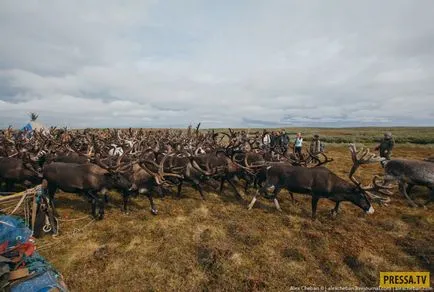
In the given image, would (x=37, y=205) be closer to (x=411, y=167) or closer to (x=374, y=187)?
(x=374, y=187)

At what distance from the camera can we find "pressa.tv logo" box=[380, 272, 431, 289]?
746 centimetres

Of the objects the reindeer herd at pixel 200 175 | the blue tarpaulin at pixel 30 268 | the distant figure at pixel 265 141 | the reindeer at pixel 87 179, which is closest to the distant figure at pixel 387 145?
the reindeer herd at pixel 200 175

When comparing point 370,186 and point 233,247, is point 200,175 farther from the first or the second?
point 370,186

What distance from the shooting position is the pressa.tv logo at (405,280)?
7457mm

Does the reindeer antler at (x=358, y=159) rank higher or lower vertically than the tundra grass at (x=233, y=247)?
higher

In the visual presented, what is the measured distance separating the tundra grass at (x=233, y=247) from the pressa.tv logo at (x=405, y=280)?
0.89ft

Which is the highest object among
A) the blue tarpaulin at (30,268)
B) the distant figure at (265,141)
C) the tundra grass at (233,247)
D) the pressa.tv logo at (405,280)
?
the distant figure at (265,141)

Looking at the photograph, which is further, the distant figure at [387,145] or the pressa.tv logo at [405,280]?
the distant figure at [387,145]

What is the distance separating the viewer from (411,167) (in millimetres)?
13828

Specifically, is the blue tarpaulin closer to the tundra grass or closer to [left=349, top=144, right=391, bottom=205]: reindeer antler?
the tundra grass

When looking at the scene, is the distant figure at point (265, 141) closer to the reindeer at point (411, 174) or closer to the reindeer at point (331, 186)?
the reindeer at point (411, 174)

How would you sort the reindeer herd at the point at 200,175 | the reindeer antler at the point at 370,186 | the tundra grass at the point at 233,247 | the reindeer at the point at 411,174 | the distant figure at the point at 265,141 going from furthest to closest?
the distant figure at the point at 265,141 < the reindeer at the point at 411,174 < the reindeer herd at the point at 200,175 < the reindeer antler at the point at 370,186 < the tundra grass at the point at 233,247

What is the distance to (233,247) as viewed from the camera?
30.6 ft

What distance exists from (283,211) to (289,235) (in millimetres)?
2505
